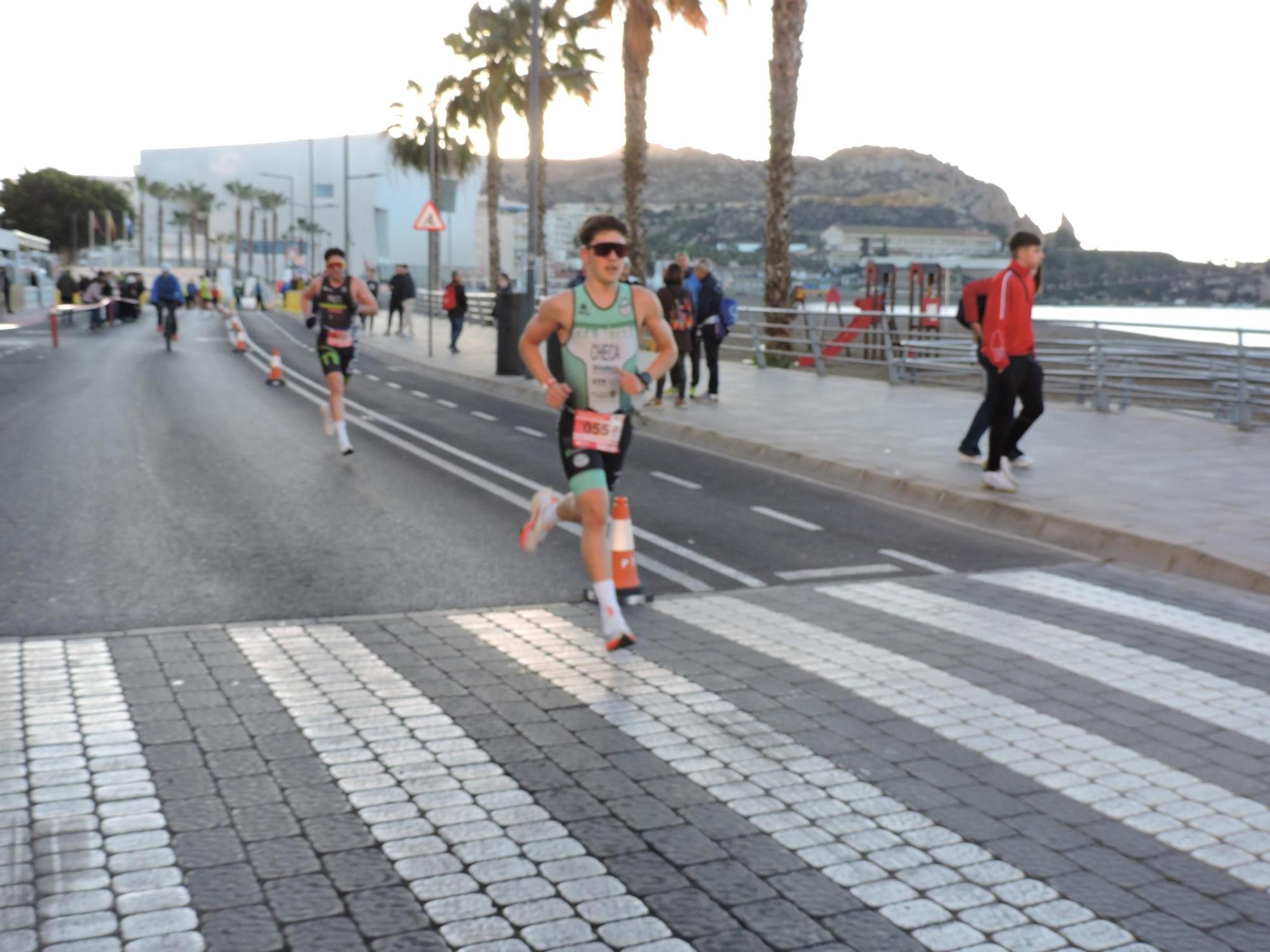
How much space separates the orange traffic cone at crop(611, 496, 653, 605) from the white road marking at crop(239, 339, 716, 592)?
87cm

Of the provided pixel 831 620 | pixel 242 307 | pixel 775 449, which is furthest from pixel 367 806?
pixel 242 307

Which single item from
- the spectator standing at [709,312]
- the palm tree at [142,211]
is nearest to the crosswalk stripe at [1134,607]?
the spectator standing at [709,312]

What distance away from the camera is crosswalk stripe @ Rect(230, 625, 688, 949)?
3.59 meters

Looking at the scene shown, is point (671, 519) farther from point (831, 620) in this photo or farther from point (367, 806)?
point (367, 806)

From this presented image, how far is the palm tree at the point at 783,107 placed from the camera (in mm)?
24516

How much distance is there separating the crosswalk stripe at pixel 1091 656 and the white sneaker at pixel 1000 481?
10.7 ft

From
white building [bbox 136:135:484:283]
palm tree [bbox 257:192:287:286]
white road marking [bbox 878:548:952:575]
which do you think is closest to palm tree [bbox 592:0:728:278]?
white road marking [bbox 878:548:952:575]

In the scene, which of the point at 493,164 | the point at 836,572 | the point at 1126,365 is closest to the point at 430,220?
the point at 1126,365

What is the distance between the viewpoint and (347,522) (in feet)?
32.5

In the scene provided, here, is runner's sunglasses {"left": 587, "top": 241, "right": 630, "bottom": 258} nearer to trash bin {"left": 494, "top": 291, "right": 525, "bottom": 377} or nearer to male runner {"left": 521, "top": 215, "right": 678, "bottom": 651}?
male runner {"left": 521, "top": 215, "right": 678, "bottom": 651}

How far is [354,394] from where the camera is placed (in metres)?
21.6

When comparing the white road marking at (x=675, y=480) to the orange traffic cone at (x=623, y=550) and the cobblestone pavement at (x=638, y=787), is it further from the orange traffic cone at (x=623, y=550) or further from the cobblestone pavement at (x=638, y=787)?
the cobblestone pavement at (x=638, y=787)

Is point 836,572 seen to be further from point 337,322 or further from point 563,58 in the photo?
point 563,58

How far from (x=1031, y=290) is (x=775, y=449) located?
11.3 ft
